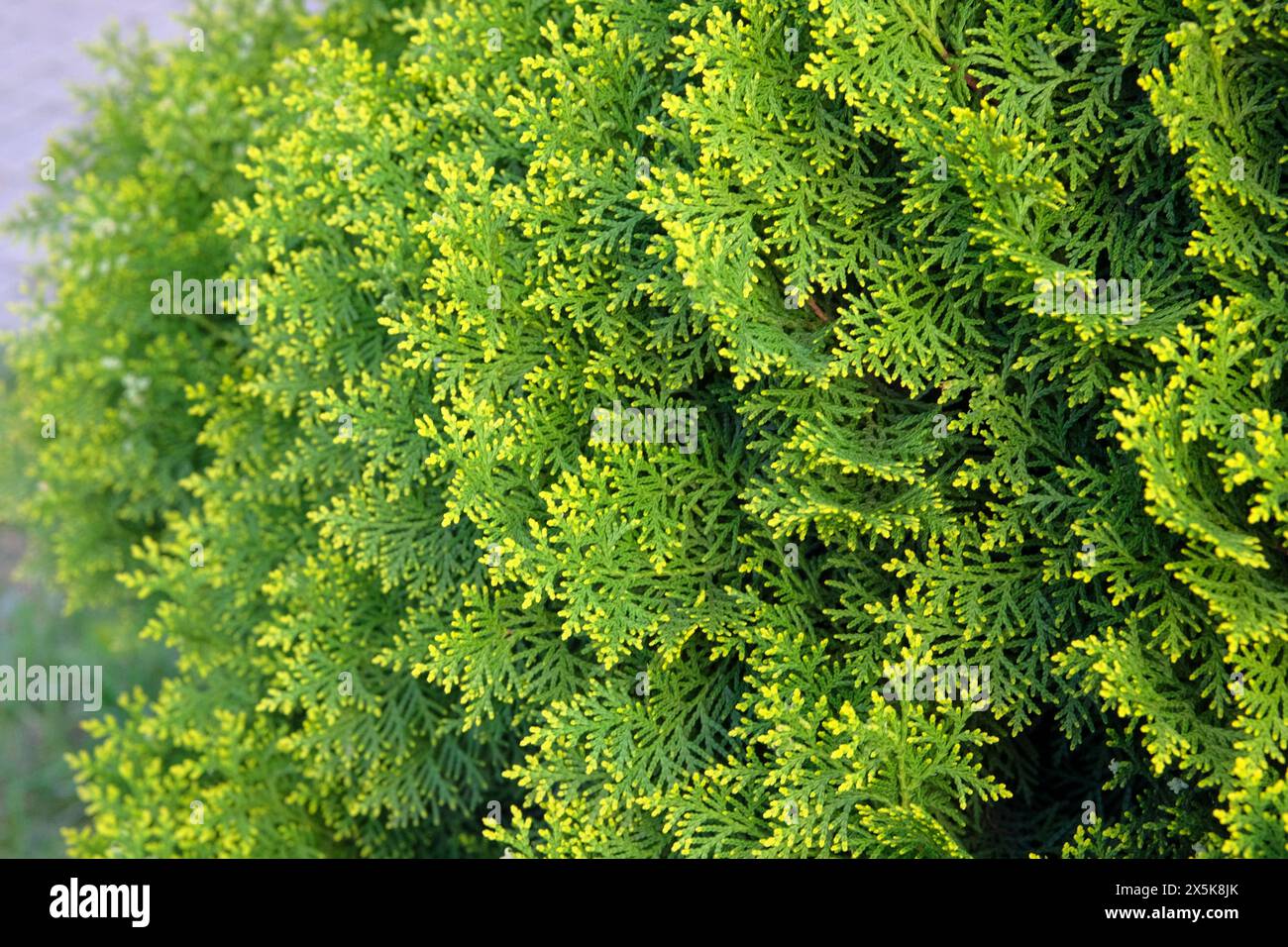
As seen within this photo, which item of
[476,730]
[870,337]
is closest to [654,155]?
[870,337]

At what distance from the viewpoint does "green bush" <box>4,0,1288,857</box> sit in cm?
312

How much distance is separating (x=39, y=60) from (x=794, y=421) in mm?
10162

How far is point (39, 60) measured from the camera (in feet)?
36.0

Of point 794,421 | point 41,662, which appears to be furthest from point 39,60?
point 794,421

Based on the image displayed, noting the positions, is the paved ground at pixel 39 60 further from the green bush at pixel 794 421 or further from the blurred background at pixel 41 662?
the green bush at pixel 794 421

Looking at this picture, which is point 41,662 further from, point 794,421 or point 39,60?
point 39,60

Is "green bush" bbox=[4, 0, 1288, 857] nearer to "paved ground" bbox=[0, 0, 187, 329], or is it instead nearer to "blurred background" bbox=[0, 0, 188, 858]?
"blurred background" bbox=[0, 0, 188, 858]

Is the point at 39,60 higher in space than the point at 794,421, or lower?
higher

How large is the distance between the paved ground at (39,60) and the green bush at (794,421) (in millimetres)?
7211

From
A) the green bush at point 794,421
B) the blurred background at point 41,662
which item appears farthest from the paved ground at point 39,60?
the green bush at point 794,421

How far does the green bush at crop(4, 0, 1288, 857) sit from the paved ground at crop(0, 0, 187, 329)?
23.7 feet

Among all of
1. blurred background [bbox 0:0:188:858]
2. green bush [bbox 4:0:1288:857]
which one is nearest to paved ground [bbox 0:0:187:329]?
blurred background [bbox 0:0:188:858]

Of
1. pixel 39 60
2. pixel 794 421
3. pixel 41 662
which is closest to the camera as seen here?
pixel 794 421

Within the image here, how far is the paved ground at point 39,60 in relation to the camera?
10.5 meters
